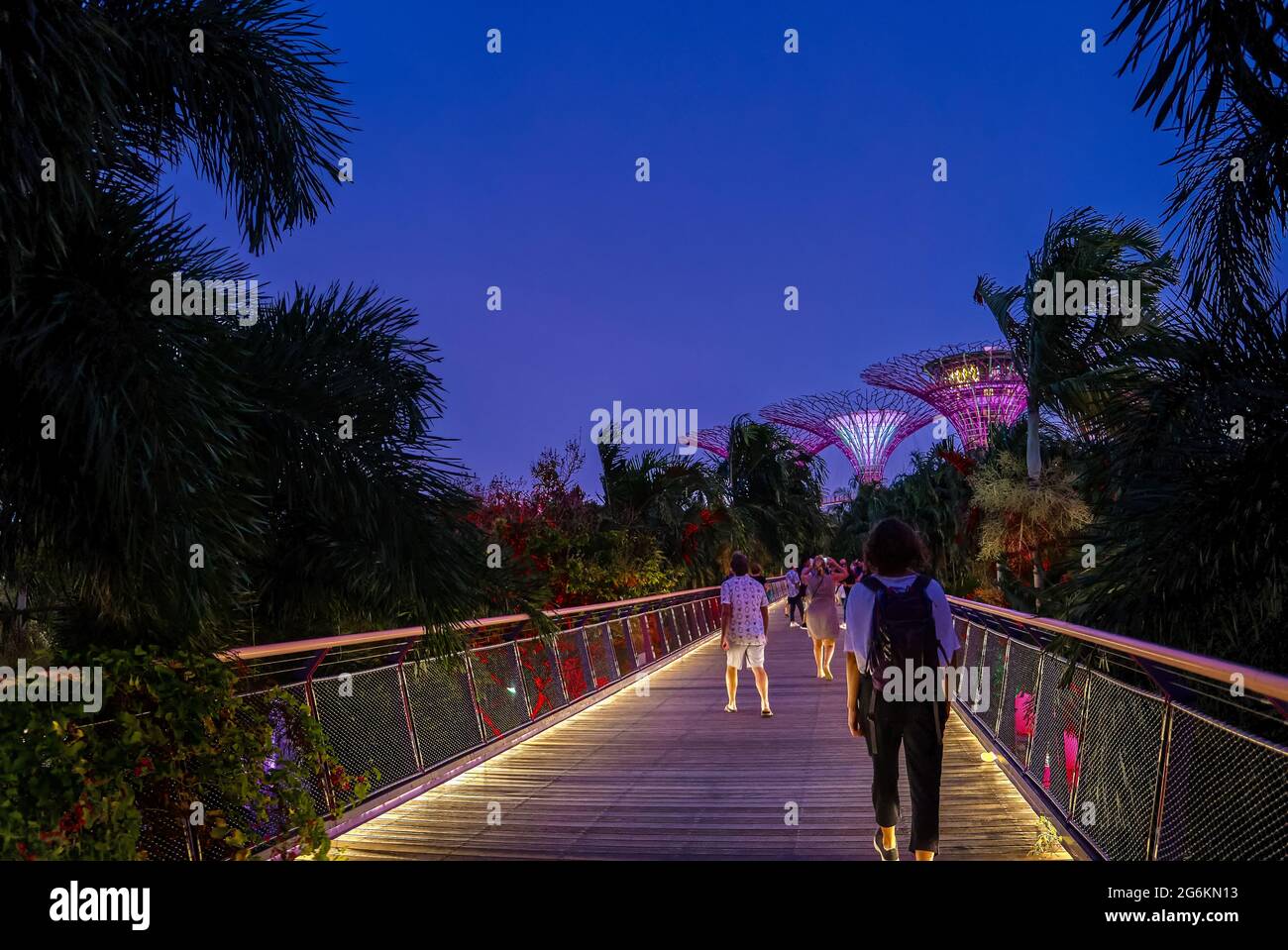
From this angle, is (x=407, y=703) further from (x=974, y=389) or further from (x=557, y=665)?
(x=974, y=389)

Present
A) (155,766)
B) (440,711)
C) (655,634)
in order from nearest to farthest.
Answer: (155,766) → (440,711) → (655,634)

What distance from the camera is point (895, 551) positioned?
4.98m

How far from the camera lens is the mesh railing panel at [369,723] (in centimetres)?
605

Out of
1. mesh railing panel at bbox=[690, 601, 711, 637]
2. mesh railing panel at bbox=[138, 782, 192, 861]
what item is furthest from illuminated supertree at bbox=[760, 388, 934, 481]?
mesh railing panel at bbox=[138, 782, 192, 861]


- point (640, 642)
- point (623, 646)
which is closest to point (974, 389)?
point (640, 642)

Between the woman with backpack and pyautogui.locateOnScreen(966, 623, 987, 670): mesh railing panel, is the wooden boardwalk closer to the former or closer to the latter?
pyautogui.locateOnScreen(966, 623, 987, 670): mesh railing panel

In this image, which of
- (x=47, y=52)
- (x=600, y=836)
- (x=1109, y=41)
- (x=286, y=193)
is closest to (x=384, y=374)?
(x=286, y=193)

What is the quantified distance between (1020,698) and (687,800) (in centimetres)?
254

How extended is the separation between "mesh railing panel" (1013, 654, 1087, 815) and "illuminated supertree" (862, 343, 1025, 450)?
35.0m

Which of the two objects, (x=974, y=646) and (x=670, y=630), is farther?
(x=670, y=630)

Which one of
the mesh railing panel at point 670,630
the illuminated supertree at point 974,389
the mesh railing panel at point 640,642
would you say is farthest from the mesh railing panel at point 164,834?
the illuminated supertree at point 974,389

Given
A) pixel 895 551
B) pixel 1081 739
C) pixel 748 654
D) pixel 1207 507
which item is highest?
pixel 1207 507

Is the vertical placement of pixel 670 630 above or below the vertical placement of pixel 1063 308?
below
